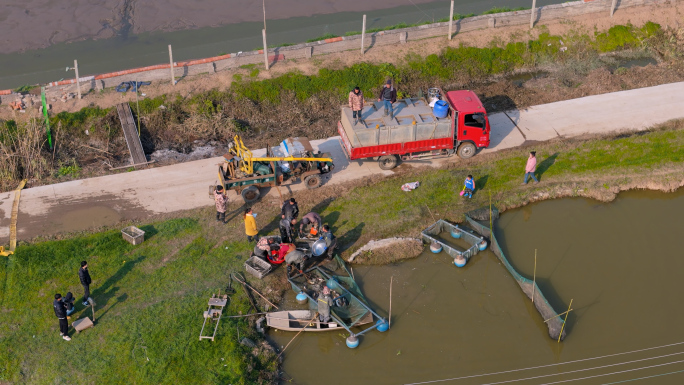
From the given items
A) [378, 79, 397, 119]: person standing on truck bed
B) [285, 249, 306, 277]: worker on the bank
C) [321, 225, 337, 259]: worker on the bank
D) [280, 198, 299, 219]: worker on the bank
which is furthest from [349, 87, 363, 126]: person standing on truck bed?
[285, 249, 306, 277]: worker on the bank

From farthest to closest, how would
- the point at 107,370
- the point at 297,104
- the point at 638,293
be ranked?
the point at 297,104 < the point at 638,293 < the point at 107,370

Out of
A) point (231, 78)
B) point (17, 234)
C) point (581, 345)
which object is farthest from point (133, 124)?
point (581, 345)

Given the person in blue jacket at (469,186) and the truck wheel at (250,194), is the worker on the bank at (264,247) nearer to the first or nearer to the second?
the truck wheel at (250,194)

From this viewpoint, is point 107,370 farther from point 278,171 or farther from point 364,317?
point 278,171

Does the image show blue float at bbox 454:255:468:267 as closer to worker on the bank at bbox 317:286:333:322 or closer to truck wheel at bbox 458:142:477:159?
worker on the bank at bbox 317:286:333:322

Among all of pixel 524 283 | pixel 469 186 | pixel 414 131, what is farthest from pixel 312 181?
pixel 524 283

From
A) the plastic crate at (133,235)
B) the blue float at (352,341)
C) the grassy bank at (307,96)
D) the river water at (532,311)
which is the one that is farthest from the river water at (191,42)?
the blue float at (352,341)
